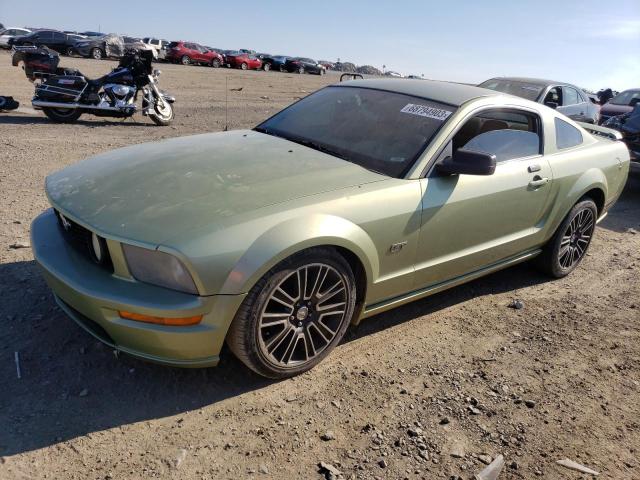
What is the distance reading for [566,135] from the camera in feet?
14.3

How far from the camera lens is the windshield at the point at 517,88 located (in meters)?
9.38

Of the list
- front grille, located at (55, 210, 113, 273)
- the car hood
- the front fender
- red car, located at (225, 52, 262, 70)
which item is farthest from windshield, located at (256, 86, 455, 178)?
red car, located at (225, 52, 262, 70)

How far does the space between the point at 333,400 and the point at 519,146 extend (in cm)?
238

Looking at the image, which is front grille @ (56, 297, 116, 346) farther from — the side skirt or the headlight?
the side skirt

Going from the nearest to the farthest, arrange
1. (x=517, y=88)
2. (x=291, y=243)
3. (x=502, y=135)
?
(x=291, y=243) → (x=502, y=135) → (x=517, y=88)

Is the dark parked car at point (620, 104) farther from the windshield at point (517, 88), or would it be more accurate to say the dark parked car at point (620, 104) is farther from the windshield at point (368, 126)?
the windshield at point (368, 126)

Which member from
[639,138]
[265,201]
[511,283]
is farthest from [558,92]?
[265,201]

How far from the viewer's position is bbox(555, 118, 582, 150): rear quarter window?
427cm

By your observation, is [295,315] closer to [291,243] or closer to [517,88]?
[291,243]

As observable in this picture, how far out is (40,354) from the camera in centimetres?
294

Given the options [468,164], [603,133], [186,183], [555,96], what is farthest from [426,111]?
[555,96]

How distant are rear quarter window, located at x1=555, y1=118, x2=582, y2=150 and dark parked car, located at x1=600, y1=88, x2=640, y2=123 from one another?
10.3 m

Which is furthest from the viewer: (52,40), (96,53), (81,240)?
(96,53)

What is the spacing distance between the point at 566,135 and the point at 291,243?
9.75 ft
